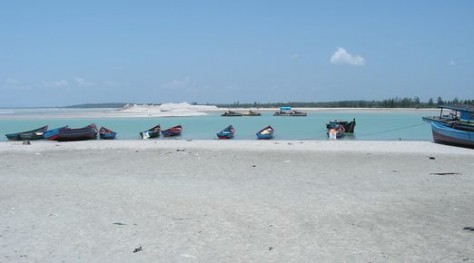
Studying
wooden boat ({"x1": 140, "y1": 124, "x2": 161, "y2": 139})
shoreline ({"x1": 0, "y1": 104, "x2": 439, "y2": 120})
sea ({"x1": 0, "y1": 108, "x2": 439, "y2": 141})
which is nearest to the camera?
wooden boat ({"x1": 140, "y1": 124, "x2": 161, "y2": 139})

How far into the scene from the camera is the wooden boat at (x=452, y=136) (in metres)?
22.0

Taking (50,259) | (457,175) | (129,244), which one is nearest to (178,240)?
(129,244)

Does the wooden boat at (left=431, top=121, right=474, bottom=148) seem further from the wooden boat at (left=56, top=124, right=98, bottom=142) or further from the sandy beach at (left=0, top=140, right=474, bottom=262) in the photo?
the wooden boat at (left=56, top=124, right=98, bottom=142)

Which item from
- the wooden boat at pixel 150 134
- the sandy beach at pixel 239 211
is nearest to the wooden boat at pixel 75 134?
the wooden boat at pixel 150 134

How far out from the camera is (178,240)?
21.9 ft

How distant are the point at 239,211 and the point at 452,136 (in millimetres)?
18304

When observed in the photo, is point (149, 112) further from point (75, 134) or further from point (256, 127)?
point (75, 134)

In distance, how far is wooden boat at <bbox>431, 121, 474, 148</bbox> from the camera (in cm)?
2197

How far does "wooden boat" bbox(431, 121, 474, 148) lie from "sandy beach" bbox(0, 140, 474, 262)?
704cm

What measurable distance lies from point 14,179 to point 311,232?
936cm

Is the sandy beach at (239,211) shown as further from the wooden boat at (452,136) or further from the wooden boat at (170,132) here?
the wooden boat at (170,132)

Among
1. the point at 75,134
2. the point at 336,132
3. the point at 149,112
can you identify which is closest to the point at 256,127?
the point at 336,132

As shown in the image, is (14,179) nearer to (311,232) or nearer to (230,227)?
(230,227)

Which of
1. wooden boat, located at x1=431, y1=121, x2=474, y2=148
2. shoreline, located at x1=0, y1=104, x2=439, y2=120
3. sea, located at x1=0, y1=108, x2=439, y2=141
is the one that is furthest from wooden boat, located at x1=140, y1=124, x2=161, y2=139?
shoreline, located at x1=0, y1=104, x2=439, y2=120
